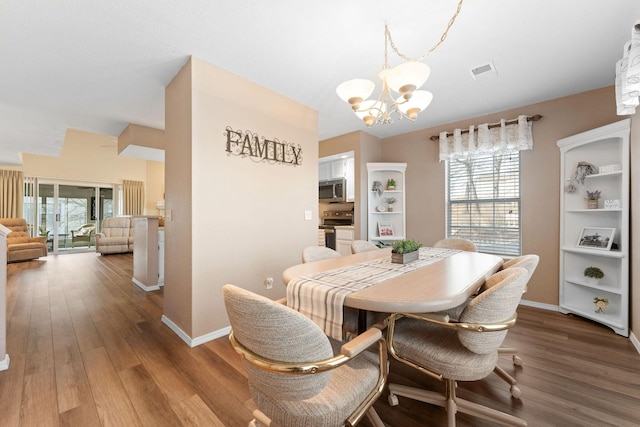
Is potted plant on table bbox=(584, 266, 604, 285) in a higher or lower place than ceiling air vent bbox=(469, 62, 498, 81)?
lower

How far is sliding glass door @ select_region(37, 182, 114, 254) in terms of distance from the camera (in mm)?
6938

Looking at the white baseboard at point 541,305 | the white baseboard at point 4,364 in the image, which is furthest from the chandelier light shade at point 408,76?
the white baseboard at point 4,364

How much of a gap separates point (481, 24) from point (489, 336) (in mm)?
2079

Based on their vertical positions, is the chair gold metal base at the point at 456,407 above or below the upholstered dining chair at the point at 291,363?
below

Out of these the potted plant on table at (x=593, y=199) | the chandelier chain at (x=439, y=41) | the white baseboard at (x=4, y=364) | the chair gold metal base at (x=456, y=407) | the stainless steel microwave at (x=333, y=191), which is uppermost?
the chandelier chain at (x=439, y=41)

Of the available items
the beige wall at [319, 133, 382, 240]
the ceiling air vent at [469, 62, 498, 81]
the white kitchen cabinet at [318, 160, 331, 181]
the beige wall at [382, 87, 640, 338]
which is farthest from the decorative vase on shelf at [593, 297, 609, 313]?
the white kitchen cabinet at [318, 160, 331, 181]

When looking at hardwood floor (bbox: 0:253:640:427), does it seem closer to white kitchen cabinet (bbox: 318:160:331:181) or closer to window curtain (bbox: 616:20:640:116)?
window curtain (bbox: 616:20:640:116)

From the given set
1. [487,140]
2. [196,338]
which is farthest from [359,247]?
[487,140]

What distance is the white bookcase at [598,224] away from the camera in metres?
2.45

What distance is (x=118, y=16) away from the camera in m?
1.80

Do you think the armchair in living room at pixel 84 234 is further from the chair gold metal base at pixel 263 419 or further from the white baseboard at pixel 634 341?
the white baseboard at pixel 634 341

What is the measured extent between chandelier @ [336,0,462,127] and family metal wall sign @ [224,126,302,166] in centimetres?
114

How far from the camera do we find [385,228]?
436cm

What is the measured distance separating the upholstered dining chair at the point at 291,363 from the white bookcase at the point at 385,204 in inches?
132
